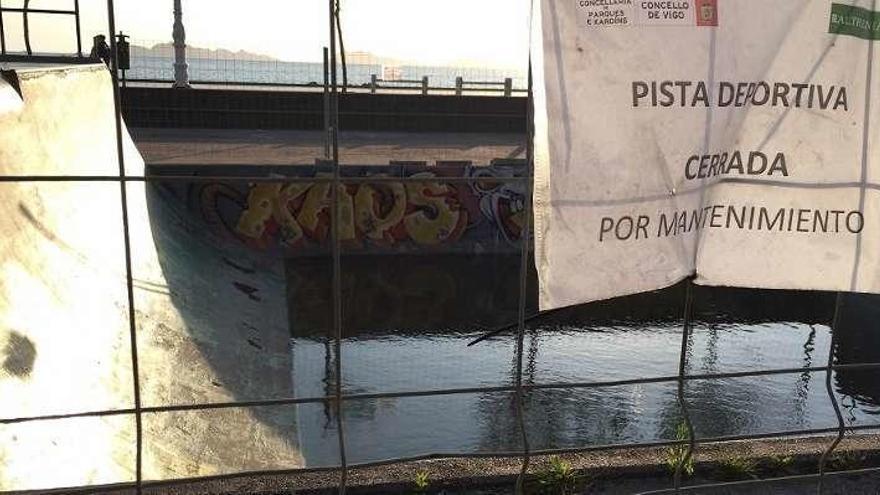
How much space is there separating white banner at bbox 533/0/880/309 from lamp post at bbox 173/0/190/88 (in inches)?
1100

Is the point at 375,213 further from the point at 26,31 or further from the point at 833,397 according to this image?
Answer: the point at 833,397

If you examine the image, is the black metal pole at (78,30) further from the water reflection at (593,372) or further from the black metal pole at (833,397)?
the black metal pole at (833,397)

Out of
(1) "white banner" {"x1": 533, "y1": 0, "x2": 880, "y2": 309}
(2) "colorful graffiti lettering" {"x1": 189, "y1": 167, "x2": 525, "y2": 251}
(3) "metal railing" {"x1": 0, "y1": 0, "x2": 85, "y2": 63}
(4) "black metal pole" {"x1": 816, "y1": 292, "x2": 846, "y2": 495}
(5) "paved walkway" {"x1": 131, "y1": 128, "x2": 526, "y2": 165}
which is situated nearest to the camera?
(1) "white banner" {"x1": 533, "y1": 0, "x2": 880, "y2": 309}

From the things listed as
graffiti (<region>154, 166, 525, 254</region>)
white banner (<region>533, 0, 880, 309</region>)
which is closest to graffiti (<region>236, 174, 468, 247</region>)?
graffiti (<region>154, 166, 525, 254</region>)

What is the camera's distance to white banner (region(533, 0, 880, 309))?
3.12 m

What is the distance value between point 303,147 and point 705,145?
24.0 m

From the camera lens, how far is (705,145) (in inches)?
131

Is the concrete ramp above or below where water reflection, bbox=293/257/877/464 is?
above

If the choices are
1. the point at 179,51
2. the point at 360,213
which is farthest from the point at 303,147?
the point at 179,51

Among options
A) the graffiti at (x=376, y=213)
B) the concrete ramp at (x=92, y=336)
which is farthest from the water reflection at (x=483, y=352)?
the graffiti at (x=376, y=213)

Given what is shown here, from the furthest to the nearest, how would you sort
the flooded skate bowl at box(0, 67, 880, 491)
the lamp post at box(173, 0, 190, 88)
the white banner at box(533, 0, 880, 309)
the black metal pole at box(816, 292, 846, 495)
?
the lamp post at box(173, 0, 190, 88)
the flooded skate bowl at box(0, 67, 880, 491)
the black metal pole at box(816, 292, 846, 495)
the white banner at box(533, 0, 880, 309)

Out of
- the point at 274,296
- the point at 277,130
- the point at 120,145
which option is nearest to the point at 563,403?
the point at 274,296

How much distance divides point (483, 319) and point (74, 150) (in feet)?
40.4

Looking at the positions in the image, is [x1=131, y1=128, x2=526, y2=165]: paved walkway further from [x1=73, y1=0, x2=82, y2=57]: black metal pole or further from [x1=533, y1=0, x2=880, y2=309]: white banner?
[x1=533, y1=0, x2=880, y2=309]: white banner
